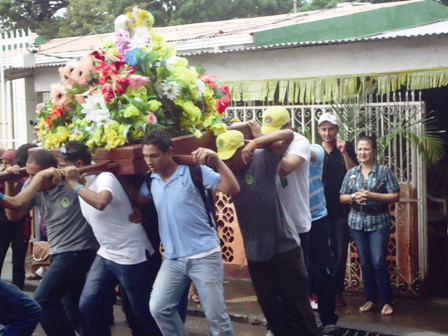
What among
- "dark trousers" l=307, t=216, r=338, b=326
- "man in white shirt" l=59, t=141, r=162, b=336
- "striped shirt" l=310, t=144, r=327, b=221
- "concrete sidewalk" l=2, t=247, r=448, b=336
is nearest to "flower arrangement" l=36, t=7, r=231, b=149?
"man in white shirt" l=59, t=141, r=162, b=336

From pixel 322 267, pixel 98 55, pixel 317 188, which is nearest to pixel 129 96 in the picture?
pixel 98 55

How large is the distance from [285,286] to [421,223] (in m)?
2.89

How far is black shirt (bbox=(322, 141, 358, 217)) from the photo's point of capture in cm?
591

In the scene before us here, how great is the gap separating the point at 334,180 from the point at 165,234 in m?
2.53

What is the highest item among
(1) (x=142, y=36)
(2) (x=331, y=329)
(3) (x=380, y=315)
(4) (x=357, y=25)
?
(4) (x=357, y=25)

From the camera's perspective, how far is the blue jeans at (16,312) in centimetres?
396

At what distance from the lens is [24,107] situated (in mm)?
9852

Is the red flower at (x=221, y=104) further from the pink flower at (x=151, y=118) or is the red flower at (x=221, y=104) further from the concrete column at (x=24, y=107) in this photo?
the concrete column at (x=24, y=107)

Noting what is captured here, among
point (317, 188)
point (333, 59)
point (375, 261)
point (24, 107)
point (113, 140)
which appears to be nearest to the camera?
point (113, 140)

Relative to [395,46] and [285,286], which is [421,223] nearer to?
[395,46]

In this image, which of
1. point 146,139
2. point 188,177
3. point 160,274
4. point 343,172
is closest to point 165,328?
point 160,274

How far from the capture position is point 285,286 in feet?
13.7

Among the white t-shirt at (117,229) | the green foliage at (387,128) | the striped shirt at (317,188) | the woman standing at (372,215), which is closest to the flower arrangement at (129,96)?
the white t-shirt at (117,229)

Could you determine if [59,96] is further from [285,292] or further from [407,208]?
[407,208]
